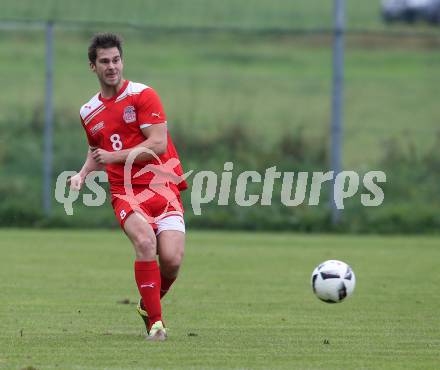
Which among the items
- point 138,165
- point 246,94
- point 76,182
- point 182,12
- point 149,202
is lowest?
point 149,202

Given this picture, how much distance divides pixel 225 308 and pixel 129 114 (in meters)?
2.30

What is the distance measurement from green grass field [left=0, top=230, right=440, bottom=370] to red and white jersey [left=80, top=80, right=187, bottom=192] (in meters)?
1.20

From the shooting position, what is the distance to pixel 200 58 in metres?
25.1

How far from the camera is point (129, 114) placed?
26.5 ft

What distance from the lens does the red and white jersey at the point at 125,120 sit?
317 inches

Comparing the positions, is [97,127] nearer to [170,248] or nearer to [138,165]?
[138,165]

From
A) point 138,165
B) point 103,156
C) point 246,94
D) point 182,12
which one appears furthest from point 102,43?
point 246,94

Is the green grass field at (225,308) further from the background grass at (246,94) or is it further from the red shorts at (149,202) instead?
the background grass at (246,94)

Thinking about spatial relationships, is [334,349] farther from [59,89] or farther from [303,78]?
[303,78]

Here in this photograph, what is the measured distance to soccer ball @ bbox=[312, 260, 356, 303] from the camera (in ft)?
27.8

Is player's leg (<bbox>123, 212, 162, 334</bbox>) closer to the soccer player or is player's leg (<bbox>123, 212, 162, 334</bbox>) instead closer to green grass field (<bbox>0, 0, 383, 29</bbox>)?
the soccer player

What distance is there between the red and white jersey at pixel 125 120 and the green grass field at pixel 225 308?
120 centimetres

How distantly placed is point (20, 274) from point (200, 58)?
1395 cm

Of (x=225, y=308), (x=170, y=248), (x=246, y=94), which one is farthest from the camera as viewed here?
(x=246, y=94)
